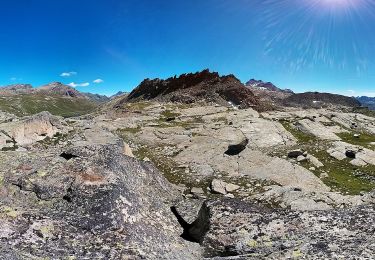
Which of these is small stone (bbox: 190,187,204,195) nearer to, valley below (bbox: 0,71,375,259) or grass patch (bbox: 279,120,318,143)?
valley below (bbox: 0,71,375,259)

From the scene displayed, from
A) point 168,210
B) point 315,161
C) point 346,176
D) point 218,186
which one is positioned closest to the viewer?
point 168,210

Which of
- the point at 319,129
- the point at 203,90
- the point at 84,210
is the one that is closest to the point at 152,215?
the point at 84,210

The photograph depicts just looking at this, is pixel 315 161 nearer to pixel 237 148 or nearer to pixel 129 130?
pixel 237 148

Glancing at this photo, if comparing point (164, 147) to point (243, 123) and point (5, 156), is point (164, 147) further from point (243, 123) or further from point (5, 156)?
point (5, 156)

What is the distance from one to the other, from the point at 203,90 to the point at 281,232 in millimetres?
112680

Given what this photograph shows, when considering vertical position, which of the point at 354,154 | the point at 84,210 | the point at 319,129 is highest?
the point at 319,129

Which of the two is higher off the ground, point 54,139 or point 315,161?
point 54,139

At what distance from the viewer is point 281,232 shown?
1367 centimetres

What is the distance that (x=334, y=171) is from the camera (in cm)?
3322

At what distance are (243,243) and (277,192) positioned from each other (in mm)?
13093

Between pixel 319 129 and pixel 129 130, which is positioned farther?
pixel 129 130

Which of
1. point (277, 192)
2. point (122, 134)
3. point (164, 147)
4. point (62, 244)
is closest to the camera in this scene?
point (62, 244)

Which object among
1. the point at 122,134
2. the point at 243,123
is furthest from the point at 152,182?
the point at 243,123

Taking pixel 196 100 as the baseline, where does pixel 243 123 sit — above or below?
below
